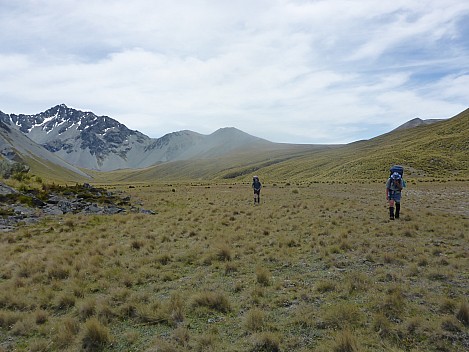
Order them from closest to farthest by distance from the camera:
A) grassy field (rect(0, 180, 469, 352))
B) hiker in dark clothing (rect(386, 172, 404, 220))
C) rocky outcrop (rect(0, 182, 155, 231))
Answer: grassy field (rect(0, 180, 469, 352)) < hiker in dark clothing (rect(386, 172, 404, 220)) < rocky outcrop (rect(0, 182, 155, 231))

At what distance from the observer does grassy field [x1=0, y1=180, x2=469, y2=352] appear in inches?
245

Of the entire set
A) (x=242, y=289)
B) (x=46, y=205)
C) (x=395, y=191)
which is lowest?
(x=242, y=289)

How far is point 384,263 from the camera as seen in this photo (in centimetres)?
1031

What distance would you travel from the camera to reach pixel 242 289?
8.80 metres

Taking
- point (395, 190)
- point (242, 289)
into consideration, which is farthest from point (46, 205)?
point (395, 190)

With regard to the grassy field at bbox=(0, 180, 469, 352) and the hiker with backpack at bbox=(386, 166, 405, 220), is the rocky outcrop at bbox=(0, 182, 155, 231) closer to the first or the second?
the grassy field at bbox=(0, 180, 469, 352)

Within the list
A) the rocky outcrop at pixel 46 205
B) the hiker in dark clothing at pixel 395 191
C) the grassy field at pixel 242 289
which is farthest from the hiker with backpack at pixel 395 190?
the rocky outcrop at pixel 46 205

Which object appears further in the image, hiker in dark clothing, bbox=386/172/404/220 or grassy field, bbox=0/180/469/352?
hiker in dark clothing, bbox=386/172/404/220

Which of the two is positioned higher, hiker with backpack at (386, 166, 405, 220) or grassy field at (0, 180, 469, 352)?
hiker with backpack at (386, 166, 405, 220)

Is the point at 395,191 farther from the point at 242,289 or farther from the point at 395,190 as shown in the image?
the point at 242,289

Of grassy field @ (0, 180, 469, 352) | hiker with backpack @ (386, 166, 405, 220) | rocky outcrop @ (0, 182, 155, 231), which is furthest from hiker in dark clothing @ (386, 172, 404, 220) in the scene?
rocky outcrop @ (0, 182, 155, 231)

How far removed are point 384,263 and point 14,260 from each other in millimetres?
12332

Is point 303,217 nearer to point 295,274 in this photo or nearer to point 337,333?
point 295,274

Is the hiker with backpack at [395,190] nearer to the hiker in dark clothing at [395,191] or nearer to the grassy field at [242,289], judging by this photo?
the hiker in dark clothing at [395,191]
